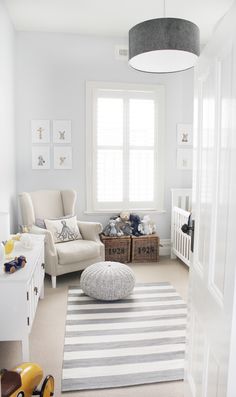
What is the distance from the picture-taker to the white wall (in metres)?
3.45

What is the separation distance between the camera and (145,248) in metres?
4.42

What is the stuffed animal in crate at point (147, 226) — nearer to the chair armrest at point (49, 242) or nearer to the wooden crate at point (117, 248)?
the wooden crate at point (117, 248)

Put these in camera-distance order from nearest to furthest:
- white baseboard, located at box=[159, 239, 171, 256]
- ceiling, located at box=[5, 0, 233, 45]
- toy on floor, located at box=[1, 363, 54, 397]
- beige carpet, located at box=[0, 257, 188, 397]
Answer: toy on floor, located at box=[1, 363, 54, 397] → beige carpet, located at box=[0, 257, 188, 397] → ceiling, located at box=[5, 0, 233, 45] → white baseboard, located at box=[159, 239, 171, 256]

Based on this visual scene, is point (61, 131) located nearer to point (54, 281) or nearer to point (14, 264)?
point (54, 281)

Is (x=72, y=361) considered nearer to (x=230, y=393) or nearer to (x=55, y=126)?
(x=230, y=393)

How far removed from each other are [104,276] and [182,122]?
2635mm

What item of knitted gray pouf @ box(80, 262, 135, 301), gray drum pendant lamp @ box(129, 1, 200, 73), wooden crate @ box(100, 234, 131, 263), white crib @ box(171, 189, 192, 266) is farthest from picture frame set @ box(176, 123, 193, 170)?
gray drum pendant lamp @ box(129, 1, 200, 73)

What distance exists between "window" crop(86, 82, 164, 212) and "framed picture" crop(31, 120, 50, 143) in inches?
21.0

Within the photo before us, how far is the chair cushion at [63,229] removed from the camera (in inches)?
150

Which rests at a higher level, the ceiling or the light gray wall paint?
the ceiling

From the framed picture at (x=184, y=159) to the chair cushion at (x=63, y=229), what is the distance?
1.77 m

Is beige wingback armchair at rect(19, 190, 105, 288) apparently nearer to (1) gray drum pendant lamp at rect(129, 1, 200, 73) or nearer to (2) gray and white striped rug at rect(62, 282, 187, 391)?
(2) gray and white striped rug at rect(62, 282, 187, 391)

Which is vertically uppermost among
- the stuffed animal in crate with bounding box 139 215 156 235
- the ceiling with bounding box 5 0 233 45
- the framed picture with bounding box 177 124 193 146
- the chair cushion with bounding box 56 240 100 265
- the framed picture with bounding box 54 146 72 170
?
the ceiling with bounding box 5 0 233 45

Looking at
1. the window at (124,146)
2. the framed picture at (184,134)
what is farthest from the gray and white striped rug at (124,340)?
the framed picture at (184,134)
